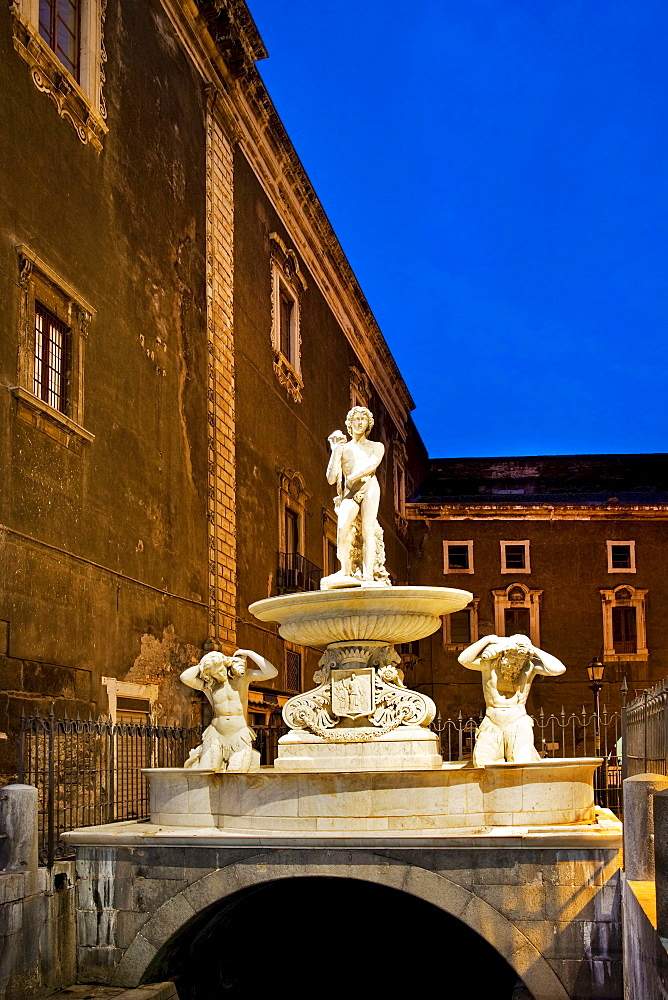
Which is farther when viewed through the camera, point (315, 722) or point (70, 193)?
point (70, 193)

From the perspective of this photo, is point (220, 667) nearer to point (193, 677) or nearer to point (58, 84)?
point (193, 677)

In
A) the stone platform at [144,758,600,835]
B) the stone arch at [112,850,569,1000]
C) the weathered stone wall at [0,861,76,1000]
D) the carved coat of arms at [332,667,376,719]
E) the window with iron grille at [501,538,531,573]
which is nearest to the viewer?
the weathered stone wall at [0,861,76,1000]

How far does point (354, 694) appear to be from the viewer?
35.2ft

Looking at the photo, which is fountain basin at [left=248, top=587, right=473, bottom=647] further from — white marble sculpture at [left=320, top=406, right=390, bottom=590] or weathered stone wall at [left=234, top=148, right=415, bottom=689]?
weathered stone wall at [left=234, top=148, right=415, bottom=689]

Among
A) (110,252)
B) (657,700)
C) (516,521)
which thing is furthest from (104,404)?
(516,521)

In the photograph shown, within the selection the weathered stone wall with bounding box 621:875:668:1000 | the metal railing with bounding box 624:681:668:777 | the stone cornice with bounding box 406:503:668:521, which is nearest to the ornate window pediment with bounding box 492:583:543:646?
the stone cornice with bounding box 406:503:668:521

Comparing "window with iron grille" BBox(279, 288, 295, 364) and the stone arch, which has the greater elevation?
"window with iron grille" BBox(279, 288, 295, 364)

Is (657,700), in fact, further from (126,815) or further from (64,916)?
(126,815)

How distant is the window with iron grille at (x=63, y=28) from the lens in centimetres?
1288

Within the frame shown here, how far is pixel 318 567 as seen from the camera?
23812 millimetres

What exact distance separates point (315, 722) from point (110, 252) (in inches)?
263

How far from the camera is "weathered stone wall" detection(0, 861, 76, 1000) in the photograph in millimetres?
8594

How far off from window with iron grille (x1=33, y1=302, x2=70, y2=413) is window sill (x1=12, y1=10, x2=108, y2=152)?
7.83 feet

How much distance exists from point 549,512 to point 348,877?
26264mm
